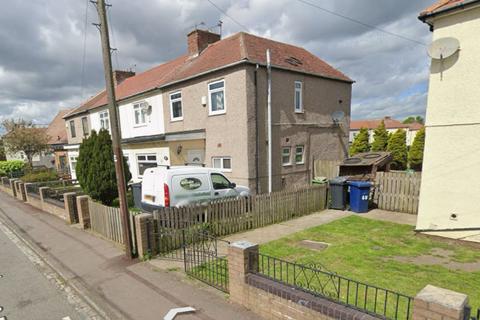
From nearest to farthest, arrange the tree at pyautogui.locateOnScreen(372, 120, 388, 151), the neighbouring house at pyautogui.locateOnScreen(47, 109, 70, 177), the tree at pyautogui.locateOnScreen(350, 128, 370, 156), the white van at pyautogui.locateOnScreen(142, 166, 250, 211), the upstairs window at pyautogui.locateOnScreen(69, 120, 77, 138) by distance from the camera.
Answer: the white van at pyautogui.locateOnScreen(142, 166, 250, 211), the upstairs window at pyautogui.locateOnScreen(69, 120, 77, 138), the tree at pyautogui.locateOnScreen(372, 120, 388, 151), the neighbouring house at pyautogui.locateOnScreen(47, 109, 70, 177), the tree at pyautogui.locateOnScreen(350, 128, 370, 156)

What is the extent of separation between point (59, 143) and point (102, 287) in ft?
98.9

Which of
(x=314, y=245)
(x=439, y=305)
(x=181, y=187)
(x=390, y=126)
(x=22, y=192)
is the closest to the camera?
(x=439, y=305)

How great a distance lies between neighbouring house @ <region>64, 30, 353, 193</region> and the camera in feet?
36.9

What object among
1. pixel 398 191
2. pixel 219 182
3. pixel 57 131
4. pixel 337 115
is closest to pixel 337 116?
pixel 337 115

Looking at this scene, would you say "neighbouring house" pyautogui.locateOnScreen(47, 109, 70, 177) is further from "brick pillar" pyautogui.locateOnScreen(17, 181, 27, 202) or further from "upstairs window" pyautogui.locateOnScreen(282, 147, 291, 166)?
"upstairs window" pyautogui.locateOnScreen(282, 147, 291, 166)

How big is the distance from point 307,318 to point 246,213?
5.05 meters

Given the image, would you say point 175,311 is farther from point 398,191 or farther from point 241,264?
point 398,191

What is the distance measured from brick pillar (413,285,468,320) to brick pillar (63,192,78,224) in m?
10.9

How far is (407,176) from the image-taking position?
371 inches

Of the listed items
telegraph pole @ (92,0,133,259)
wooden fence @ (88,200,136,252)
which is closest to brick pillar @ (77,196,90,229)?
wooden fence @ (88,200,136,252)

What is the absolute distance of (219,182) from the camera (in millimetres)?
9094

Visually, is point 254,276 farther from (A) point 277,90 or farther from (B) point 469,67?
(A) point 277,90

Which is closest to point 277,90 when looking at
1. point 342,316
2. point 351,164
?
point 351,164

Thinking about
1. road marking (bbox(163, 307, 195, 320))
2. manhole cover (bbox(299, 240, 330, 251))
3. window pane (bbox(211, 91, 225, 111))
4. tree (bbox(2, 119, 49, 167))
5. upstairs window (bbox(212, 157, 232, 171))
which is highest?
window pane (bbox(211, 91, 225, 111))
